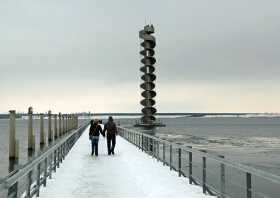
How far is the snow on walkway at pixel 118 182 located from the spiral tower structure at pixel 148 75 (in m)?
54.2

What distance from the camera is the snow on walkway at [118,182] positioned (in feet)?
33.5

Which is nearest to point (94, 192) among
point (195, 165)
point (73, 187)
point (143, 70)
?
point (73, 187)

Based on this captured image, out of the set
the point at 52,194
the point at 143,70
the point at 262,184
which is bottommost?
the point at 262,184

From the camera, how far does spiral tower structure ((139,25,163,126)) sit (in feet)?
232

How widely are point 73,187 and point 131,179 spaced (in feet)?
6.38

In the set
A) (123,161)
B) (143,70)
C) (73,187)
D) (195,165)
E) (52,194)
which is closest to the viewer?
(52,194)

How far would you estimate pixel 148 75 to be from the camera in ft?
232

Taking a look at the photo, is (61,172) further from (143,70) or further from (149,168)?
(143,70)

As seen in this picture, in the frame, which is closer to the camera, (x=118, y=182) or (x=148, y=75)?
(x=118, y=182)

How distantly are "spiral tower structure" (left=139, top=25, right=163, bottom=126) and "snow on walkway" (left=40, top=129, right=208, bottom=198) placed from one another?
54227 millimetres

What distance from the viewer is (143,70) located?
2817 inches

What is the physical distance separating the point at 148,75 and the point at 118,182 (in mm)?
58731

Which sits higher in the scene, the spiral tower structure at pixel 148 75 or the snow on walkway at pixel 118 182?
the spiral tower structure at pixel 148 75

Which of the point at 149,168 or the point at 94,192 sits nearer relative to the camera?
the point at 94,192
